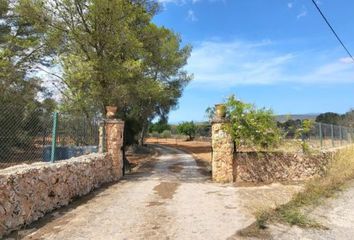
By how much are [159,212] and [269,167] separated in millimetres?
6093

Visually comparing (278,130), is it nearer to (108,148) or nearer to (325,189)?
(325,189)

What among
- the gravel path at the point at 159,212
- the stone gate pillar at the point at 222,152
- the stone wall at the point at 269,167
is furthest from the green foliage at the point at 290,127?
the gravel path at the point at 159,212

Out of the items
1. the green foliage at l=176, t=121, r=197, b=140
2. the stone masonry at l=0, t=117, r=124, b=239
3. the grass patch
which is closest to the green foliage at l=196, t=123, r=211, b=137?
the green foliage at l=176, t=121, r=197, b=140

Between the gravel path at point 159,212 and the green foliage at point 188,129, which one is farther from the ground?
the green foliage at point 188,129

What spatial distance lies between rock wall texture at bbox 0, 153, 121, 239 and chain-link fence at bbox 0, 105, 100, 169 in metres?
0.33

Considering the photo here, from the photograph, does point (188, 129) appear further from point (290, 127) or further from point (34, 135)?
point (34, 135)

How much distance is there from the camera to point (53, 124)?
9.68 metres

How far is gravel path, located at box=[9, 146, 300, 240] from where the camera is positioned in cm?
739

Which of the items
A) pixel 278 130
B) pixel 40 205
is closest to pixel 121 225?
pixel 40 205

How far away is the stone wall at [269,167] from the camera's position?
13.8 meters

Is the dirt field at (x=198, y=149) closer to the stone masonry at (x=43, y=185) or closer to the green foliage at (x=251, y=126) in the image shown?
the green foliage at (x=251, y=126)

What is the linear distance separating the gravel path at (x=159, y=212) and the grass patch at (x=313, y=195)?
0.37m

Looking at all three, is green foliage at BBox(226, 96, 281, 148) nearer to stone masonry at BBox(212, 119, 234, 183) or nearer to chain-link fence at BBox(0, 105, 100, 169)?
stone masonry at BBox(212, 119, 234, 183)

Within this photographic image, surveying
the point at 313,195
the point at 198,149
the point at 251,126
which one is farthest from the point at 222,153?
the point at 198,149
